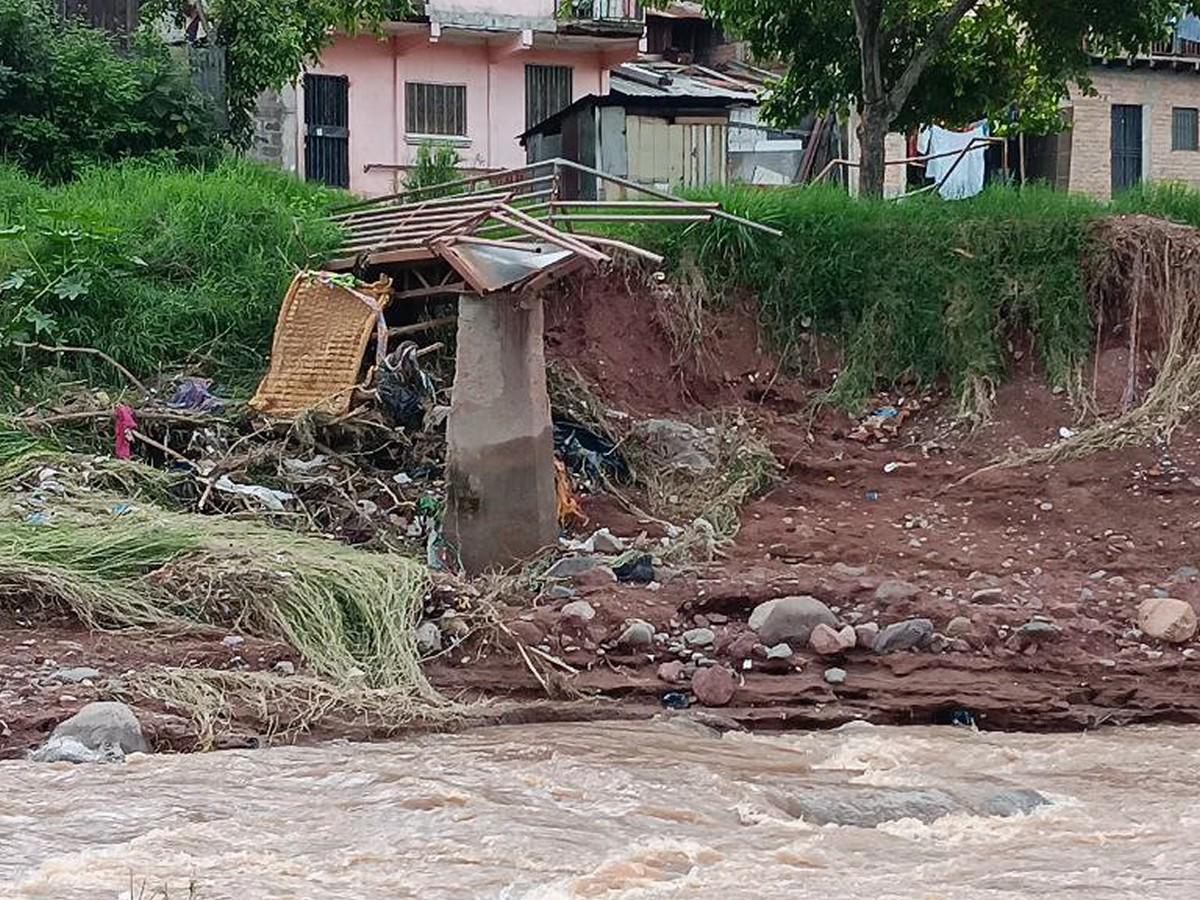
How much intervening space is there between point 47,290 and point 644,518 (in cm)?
350

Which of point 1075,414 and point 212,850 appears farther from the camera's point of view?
point 1075,414

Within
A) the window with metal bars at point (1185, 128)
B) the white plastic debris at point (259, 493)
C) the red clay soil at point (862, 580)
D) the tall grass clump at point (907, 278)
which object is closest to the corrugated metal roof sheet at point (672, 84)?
the window with metal bars at point (1185, 128)

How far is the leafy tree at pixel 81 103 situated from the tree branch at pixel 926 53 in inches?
200

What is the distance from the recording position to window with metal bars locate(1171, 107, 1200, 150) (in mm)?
22047

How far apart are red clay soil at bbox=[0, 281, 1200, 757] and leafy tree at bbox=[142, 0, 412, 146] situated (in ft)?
13.4

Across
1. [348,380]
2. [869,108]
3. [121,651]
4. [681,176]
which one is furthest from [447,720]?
[681,176]

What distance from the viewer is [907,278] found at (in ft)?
36.0

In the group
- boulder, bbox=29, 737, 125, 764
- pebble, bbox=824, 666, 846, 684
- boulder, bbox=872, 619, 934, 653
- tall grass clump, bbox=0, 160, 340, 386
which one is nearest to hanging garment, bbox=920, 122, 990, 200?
tall grass clump, bbox=0, 160, 340, 386

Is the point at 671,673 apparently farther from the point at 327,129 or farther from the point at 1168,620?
the point at 327,129

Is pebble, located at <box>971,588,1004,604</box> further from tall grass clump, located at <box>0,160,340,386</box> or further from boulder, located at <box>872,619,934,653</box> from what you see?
tall grass clump, located at <box>0,160,340,386</box>

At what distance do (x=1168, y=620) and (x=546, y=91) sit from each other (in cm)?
1379

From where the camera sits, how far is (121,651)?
21.8ft

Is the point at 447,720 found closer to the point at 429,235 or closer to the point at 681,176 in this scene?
the point at 429,235

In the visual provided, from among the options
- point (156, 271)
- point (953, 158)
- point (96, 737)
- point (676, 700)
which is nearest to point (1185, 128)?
point (953, 158)
